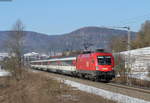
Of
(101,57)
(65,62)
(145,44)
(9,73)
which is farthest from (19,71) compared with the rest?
(145,44)

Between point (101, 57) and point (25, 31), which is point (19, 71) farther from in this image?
point (101, 57)

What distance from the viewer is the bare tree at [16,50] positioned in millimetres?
46344

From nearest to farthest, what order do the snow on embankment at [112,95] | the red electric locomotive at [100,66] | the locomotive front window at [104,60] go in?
the snow on embankment at [112,95] → the red electric locomotive at [100,66] → the locomotive front window at [104,60]

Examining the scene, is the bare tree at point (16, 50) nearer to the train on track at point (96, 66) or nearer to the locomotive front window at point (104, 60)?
the train on track at point (96, 66)

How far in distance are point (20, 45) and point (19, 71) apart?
497 centimetres

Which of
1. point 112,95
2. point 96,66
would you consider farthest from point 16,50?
point 112,95

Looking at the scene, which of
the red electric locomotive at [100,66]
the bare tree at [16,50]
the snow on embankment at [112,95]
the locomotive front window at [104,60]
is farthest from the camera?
the bare tree at [16,50]

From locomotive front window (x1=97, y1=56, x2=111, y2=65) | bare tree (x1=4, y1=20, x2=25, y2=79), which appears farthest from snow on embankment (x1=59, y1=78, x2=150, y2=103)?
bare tree (x1=4, y1=20, x2=25, y2=79)

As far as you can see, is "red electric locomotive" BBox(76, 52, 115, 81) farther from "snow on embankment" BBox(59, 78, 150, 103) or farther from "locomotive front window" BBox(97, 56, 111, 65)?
"snow on embankment" BBox(59, 78, 150, 103)

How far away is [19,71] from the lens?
4622 cm

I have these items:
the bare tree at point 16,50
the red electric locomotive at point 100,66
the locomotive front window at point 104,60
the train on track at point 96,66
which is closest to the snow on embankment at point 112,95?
the red electric locomotive at point 100,66

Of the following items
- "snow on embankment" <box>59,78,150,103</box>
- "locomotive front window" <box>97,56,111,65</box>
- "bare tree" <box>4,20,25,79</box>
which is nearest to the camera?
"snow on embankment" <box>59,78,150,103</box>

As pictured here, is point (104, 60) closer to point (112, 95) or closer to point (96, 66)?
point (96, 66)

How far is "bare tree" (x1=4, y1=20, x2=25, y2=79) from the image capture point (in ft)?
152
